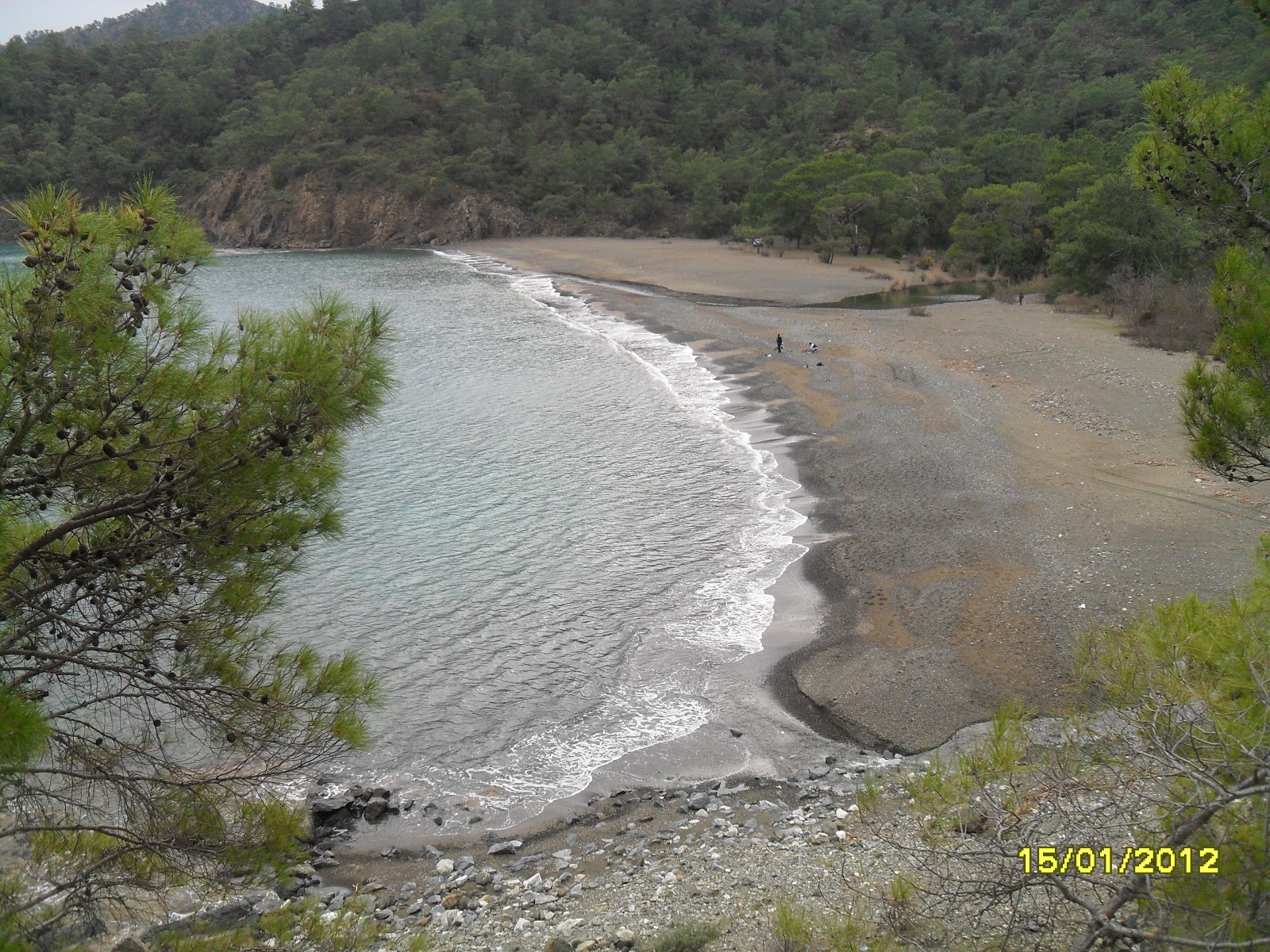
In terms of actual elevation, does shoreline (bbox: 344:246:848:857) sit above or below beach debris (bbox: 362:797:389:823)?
above

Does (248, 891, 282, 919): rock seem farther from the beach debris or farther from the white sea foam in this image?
the white sea foam

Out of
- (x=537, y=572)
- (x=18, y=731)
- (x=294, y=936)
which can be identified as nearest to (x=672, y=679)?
(x=537, y=572)

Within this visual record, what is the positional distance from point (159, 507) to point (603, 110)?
86492mm

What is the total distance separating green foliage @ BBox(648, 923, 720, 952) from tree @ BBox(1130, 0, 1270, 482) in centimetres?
454

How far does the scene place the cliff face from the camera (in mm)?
75250

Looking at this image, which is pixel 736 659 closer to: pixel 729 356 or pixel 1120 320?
pixel 729 356

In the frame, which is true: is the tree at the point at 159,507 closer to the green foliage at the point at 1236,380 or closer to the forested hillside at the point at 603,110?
the green foliage at the point at 1236,380

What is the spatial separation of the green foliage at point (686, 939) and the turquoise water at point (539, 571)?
3039 millimetres

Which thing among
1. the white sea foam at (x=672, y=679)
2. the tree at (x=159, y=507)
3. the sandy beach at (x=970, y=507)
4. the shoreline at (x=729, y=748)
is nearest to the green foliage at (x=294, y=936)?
the tree at (x=159, y=507)

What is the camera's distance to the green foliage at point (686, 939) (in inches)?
241

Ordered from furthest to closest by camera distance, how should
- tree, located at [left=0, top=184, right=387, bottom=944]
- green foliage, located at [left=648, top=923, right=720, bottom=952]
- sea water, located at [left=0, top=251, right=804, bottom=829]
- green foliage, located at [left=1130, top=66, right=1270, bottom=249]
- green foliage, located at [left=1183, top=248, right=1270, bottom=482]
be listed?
sea water, located at [left=0, top=251, right=804, bottom=829] → green foliage, located at [left=648, top=923, right=720, bottom=952] → green foliage, located at [left=1130, top=66, right=1270, bottom=249] → green foliage, located at [left=1183, top=248, right=1270, bottom=482] → tree, located at [left=0, top=184, right=387, bottom=944]

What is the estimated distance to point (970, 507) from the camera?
16.0 metres

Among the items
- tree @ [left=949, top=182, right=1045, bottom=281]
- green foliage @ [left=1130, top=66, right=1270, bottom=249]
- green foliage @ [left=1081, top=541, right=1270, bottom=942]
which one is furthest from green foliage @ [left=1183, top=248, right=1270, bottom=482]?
tree @ [left=949, top=182, right=1045, bottom=281]

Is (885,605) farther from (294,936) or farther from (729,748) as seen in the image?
(294,936)
